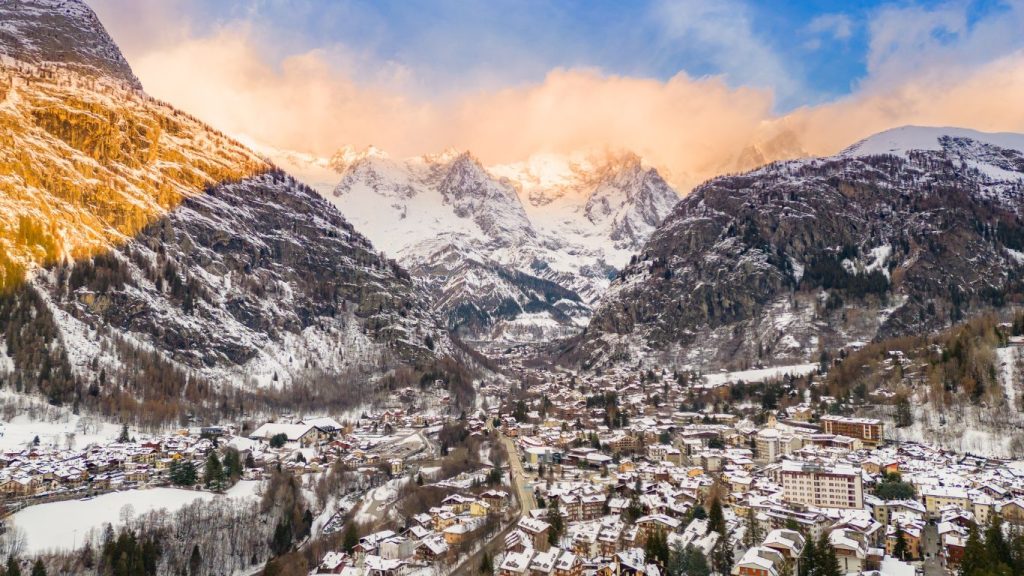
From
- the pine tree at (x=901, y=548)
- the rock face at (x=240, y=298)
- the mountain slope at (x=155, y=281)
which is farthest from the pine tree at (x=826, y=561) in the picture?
the rock face at (x=240, y=298)

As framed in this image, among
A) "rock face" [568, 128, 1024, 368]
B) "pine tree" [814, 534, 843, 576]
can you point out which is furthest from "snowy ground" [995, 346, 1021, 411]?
"pine tree" [814, 534, 843, 576]

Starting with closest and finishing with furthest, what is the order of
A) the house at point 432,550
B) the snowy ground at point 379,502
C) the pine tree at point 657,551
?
the pine tree at point 657,551, the house at point 432,550, the snowy ground at point 379,502

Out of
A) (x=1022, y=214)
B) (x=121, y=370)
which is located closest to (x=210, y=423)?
(x=121, y=370)

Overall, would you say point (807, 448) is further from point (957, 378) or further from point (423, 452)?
point (423, 452)

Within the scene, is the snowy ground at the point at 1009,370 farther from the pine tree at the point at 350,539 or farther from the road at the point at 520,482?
the pine tree at the point at 350,539

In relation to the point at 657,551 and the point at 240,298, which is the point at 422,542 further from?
the point at 240,298

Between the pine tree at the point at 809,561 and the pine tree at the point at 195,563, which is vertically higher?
the pine tree at the point at 809,561
